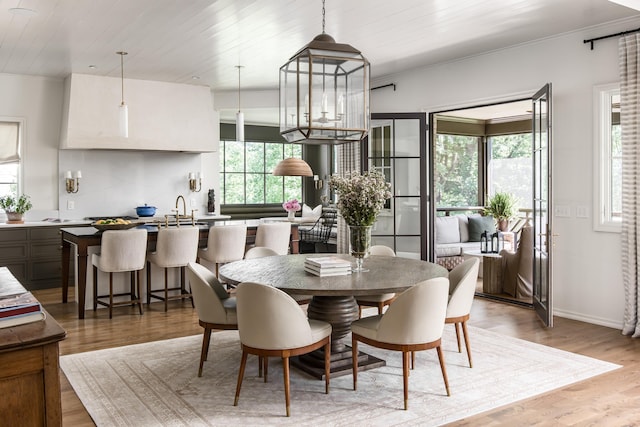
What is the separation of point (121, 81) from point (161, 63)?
1.10m

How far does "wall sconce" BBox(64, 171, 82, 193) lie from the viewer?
7387mm

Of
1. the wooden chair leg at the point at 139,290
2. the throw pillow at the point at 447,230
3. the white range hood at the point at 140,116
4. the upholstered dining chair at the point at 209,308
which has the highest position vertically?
the white range hood at the point at 140,116

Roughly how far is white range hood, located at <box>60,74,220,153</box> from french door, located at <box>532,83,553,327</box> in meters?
4.55

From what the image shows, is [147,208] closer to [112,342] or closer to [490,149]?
[112,342]

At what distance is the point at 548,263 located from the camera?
4.89 m

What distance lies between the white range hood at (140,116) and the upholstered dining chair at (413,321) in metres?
5.26

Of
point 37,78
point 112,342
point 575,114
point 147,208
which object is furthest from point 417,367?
point 37,78

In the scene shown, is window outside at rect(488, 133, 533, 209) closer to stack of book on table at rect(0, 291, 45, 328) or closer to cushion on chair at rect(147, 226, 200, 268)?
cushion on chair at rect(147, 226, 200, 268)

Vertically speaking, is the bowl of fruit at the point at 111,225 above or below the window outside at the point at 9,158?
below

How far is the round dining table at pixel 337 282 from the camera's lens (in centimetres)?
317

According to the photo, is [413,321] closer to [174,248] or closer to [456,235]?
[174,248]

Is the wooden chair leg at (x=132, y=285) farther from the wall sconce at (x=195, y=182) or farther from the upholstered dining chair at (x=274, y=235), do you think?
the wall sconce at (x=195, y=182)

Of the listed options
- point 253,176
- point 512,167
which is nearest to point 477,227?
point 512,167

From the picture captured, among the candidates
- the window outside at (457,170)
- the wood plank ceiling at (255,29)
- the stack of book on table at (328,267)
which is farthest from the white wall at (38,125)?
the window outside at (457,170)
